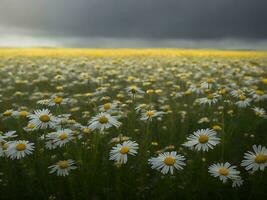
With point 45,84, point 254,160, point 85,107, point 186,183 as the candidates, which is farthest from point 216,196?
point 45,84

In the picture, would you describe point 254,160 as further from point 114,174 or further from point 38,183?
point 38,183

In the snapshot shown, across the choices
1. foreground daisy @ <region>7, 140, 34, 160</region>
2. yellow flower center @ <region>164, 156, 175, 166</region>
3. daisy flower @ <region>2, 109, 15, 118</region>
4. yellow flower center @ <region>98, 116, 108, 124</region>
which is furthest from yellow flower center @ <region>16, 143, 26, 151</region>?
yellow flower center @ <region>164, 156, 175, 166</region>

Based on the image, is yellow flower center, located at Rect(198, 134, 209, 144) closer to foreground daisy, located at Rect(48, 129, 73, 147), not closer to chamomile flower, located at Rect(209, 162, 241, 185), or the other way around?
chamomile flower, located at Rect(209, 162, 241, 185)

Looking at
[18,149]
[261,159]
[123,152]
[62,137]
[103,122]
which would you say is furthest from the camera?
[103,122]

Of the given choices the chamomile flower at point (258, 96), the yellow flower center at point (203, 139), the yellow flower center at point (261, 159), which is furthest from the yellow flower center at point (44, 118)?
the chamomile flower at point (258, 96)

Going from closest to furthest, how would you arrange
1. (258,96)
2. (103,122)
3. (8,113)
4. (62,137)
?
1. (62,137)
2. (103,122)
3. (8,113)
4. (258,96)

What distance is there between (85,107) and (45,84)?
4.19m

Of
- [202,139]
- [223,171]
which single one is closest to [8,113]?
[202,139]

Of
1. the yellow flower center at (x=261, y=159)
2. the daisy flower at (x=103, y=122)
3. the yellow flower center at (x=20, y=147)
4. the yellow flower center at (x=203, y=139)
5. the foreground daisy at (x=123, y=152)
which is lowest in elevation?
the yellow flower center at (x=20, y=147)

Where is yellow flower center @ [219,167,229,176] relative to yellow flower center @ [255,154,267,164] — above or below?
below

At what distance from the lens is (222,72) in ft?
31.8

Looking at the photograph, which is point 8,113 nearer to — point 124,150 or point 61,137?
point 61,137

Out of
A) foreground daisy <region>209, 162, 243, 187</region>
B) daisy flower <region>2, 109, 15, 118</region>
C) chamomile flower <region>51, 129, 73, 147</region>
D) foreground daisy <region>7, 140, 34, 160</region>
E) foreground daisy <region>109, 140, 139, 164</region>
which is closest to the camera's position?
foreground daisy <region>209, 162, 243, 187</region>

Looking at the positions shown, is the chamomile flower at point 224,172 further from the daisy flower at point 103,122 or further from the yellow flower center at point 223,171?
the daisy flower at point 103,122
